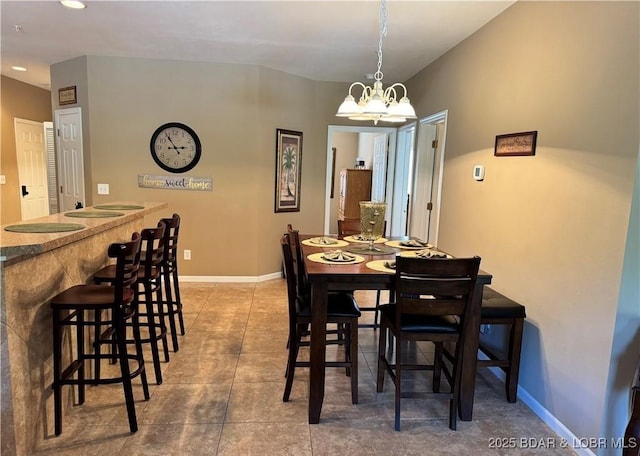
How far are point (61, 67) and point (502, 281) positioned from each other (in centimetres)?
531

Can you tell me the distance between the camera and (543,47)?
2.37 meters

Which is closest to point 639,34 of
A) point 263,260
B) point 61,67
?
point 263,260

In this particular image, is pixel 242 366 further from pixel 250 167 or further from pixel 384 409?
pixel 250 167

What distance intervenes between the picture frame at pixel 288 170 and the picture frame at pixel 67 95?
7.90ft

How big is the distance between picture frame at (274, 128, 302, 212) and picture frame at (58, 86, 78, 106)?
2.41m

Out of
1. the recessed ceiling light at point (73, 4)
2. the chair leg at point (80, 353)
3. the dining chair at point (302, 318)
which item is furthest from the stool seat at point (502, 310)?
the recessed ceiling light at point (73, 4)

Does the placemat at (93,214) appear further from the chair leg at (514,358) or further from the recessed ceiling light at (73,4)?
the chair leg at (514,358)

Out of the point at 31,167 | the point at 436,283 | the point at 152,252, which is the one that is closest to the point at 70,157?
the point at 31,167

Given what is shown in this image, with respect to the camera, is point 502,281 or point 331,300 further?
point 502,281

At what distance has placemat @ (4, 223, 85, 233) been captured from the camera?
1966mm

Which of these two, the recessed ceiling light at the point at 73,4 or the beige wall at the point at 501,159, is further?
the recessed ceiling light at the point at 73,4

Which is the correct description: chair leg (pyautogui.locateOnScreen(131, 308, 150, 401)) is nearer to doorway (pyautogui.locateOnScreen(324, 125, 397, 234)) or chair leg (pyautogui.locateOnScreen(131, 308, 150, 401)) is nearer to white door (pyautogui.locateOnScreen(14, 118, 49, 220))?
doorway (pyautogui.locateOnScreen(324, 125, 397, 234))

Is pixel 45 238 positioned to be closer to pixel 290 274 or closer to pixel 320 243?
pixel 290 274

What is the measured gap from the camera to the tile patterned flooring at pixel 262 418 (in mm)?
2014
